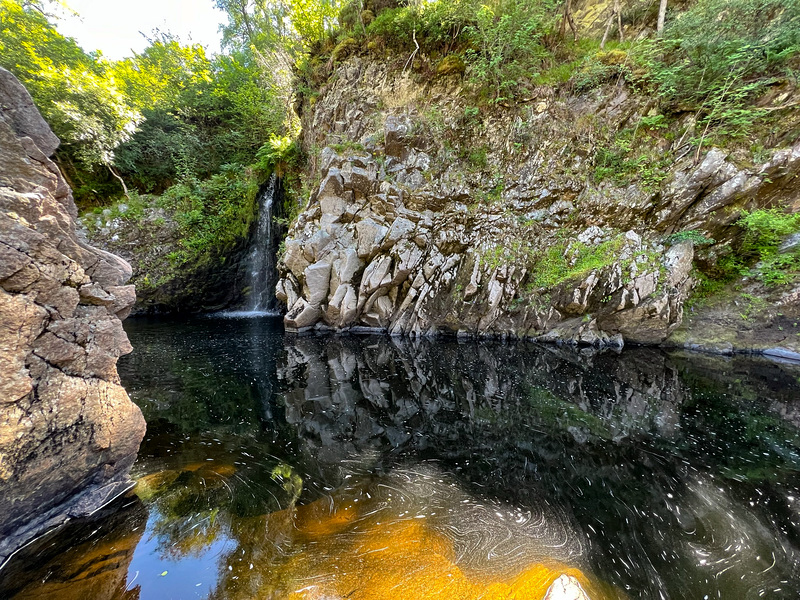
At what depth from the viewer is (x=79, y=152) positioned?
1516 centimetres

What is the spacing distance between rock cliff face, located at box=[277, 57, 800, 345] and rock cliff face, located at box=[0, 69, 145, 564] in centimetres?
A: 966

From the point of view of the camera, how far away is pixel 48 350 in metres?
2.91

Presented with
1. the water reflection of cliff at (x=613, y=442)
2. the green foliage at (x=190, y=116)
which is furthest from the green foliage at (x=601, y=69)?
the green foliage at (x=190, y=116)

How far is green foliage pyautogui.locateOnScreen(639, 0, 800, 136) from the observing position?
9.42 meters

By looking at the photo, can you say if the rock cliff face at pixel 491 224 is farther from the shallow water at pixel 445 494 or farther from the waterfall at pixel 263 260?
the shallow water at pixel 445 494

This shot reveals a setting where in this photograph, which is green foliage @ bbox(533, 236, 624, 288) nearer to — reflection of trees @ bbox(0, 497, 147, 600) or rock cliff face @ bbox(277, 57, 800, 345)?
rock cliff face @ bbox(277, 57, 800, 345)

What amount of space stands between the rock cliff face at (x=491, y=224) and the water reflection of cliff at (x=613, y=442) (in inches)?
115

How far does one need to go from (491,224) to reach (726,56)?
9.11m

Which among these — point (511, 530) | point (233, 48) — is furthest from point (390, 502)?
point (233, 48)

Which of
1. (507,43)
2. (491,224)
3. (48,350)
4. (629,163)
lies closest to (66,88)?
(48,350)

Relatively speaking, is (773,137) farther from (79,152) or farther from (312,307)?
(79,152)

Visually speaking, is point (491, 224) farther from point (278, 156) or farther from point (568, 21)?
point (278, 156)

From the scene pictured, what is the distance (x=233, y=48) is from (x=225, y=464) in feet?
100

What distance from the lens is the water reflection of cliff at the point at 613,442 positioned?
3049 millimetres
